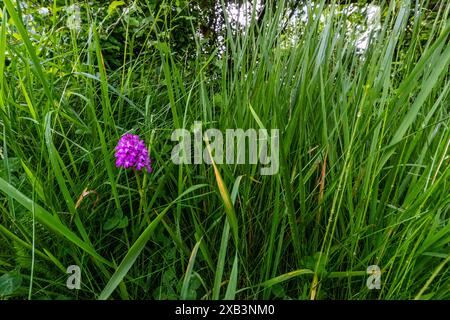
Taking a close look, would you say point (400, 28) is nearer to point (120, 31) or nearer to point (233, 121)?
point (233, 121)

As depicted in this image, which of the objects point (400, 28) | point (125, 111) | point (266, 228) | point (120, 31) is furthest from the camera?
point (120, 31)

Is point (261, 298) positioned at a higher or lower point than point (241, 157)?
lower

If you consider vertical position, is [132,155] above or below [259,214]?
above

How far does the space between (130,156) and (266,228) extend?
0.30 meters

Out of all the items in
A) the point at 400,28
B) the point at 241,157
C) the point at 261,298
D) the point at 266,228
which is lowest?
the point at 261,298

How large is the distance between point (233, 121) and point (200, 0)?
1.60 meters

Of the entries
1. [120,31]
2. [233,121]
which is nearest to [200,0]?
[120,31]

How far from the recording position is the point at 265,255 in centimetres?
65

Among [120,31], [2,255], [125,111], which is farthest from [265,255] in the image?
[120,31]

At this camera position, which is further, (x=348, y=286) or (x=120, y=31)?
(x=120, y=31)
